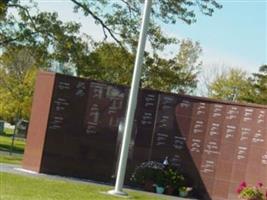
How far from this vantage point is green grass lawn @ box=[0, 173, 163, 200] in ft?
40.1

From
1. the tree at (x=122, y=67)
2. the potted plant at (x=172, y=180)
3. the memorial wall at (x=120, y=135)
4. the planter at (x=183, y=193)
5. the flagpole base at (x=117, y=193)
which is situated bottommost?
the planter at (x=183, y=193)

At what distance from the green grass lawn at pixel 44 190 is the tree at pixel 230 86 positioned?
35.8 metres

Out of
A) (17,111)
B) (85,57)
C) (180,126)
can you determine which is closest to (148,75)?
(85,57)

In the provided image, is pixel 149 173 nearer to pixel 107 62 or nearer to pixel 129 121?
pixel 129 121

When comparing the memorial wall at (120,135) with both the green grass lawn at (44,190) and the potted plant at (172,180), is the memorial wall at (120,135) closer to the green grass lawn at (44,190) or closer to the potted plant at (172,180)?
the potted plant at (172,180)

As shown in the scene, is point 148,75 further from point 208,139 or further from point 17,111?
point 17,111

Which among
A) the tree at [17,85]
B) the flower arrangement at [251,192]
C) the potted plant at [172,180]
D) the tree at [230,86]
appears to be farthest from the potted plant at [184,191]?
the tree at [230,86]

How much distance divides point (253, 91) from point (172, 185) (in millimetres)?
31541

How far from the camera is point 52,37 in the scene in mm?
25578

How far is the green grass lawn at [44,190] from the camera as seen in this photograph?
12227 millimetres

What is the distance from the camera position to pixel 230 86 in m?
53.8

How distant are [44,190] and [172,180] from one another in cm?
515

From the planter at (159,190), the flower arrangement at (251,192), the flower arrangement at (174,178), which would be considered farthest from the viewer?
the flower arrangement at (174,178)

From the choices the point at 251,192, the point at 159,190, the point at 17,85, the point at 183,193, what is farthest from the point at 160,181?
the point at 17,85
